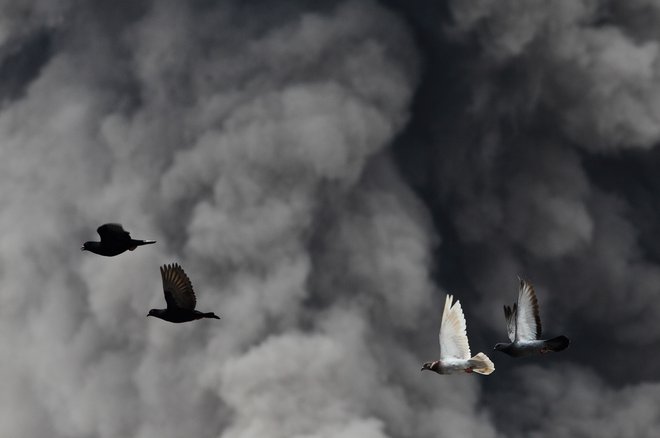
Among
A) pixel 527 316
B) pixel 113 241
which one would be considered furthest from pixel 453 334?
pixel 113 241

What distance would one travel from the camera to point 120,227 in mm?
79375

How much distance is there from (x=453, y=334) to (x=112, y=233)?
31609 mm

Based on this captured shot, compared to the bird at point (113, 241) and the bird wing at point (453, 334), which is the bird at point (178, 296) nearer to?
the bird at point (113, 241)

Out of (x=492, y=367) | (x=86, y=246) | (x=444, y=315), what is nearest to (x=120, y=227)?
(x=86, y=246)

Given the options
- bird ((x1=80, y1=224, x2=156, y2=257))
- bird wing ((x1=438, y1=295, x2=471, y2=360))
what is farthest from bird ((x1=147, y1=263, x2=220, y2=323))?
bird wing ((x1=438, y1=295, x2=471, y2=360))

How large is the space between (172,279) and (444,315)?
24729mm

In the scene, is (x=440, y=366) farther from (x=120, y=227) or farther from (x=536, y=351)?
(x=120, y=227)

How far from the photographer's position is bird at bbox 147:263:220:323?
74312mm

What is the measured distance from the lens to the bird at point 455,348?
81.9 metres

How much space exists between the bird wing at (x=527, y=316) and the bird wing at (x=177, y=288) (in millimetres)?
29033

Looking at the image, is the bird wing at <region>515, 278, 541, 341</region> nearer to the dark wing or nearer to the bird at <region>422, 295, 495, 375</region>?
the bird at <region>422, 295, 495, 375</region>

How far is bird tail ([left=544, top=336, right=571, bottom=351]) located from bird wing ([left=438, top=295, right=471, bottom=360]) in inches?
301

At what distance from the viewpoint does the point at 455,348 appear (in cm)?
8338

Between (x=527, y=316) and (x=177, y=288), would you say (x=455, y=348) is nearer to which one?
(x=527, y=316)
